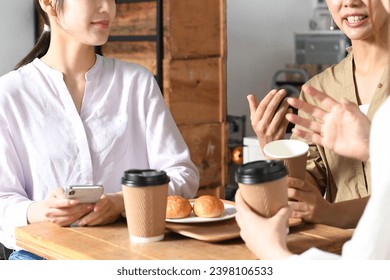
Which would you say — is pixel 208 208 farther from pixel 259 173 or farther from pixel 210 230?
pixel 259 173

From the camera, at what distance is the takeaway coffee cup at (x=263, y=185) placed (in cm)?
136

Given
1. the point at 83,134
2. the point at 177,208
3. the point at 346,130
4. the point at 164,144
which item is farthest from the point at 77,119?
the point at 346,130

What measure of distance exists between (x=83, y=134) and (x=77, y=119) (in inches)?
1.7

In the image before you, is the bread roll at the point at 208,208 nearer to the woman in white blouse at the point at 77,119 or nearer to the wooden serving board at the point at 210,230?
the wooden serving board at the point at 210,230

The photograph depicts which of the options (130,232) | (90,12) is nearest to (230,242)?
(130,232)

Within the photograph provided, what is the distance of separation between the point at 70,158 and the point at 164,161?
258 mm

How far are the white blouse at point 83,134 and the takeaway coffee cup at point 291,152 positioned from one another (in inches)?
14.8

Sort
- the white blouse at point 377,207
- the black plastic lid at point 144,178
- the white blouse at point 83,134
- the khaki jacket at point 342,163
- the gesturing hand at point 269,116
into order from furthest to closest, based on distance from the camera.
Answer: the khaki jacket at point 342,163 → the white blouse at point 83,134 → the gesturing hand at point 269,116 → the black plastic lid at point 144,178 → the white blouse at point 377,207

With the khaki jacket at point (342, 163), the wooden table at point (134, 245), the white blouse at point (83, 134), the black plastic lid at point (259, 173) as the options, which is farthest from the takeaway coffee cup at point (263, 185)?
the khaki jacket at point (342, 163)

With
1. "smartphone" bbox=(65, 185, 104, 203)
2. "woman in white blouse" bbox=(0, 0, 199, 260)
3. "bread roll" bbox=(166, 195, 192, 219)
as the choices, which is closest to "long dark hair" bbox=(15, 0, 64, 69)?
"woman in white blouse" bbox=(0, 0, 199, 260)

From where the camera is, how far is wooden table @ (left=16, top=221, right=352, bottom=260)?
1.44m

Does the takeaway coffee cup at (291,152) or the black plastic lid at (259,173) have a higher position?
the black plastic lid at (259,173)

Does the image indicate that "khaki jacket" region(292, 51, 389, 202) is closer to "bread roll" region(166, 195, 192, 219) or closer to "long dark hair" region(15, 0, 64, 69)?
"bread roll" region(166, 195, 192, 219)

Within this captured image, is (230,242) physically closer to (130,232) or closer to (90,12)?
(130,232)
